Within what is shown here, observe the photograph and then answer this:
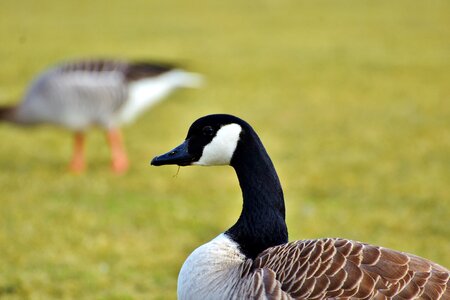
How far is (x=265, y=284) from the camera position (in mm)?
3115

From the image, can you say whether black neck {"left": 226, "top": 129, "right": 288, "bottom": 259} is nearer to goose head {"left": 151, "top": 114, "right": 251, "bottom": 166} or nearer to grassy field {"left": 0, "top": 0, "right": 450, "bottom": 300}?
goose head {"left": 151, "top": 114, "right": 251, "bottom": 166}

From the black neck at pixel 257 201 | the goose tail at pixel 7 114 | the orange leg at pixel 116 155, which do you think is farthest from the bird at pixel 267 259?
the goose tail at pixel 7 114

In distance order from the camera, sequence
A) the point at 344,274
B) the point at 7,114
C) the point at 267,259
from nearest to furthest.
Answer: the point at 344,274, the point at 267,259, the point at 7,114

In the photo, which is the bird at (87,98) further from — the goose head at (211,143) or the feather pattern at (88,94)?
the goose head at (211,143)

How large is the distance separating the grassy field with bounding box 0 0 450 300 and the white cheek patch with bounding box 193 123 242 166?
224cm

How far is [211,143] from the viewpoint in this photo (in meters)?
3.58

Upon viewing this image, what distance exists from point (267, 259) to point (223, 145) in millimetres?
632

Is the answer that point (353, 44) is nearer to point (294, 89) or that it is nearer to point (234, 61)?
point (234, 61)

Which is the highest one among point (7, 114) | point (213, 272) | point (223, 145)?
point (7, 114)

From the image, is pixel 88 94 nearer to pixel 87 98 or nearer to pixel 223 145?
pixel 87 98

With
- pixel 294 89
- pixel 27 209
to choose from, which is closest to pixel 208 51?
pixel 294 89

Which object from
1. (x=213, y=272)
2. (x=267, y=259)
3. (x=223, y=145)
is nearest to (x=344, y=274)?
(x=267, y=259)

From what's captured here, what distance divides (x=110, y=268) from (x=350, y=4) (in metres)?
24.0

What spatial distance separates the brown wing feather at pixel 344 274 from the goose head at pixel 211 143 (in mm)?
618
